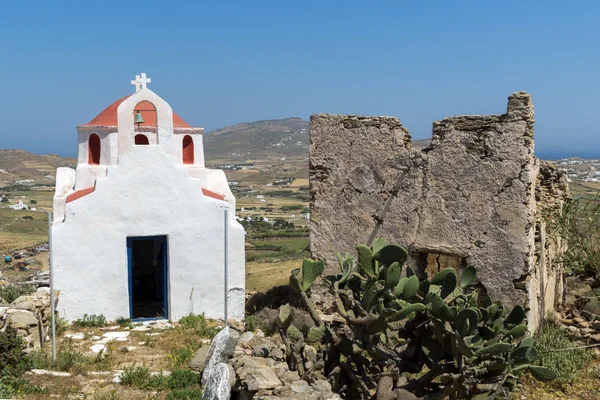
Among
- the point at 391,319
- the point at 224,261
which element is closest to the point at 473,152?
the point at 391,319

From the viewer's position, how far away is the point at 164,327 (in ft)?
31.6

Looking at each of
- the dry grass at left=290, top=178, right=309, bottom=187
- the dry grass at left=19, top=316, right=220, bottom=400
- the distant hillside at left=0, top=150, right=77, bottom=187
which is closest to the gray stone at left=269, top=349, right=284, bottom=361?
the dry grass at left=19, top=316, right=220, bottom=400

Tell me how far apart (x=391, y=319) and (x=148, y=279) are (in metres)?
8.15

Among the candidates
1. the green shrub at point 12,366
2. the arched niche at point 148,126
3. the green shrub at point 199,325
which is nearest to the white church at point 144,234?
the green shrub at point 199,325

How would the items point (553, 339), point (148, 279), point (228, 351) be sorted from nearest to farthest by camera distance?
1. point (228, 351)
2. point (553, 339)
3. point (148, 279)

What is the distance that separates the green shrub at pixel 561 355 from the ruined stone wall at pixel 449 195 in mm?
302

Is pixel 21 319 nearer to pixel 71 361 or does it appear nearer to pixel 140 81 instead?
pixel 71 361

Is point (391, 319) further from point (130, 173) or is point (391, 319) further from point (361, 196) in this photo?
point (130, 173)

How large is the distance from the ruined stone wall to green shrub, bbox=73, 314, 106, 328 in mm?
3782

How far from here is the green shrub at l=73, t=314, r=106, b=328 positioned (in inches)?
375

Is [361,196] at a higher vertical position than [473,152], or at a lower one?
lower

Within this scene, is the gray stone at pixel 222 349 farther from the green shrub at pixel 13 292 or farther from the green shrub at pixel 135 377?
the green shrub at pixel 13 292

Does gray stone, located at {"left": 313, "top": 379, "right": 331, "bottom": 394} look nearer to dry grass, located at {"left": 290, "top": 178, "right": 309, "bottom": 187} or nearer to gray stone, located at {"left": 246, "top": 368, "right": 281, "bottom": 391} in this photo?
gray stone, located at {"left": 246, "top": 368, "right": 281, "bottom": 391}

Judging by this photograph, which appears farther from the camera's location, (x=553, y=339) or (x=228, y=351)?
(x=553, y=339)
